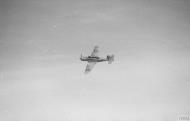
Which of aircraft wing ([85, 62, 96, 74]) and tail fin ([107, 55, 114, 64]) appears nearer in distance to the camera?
aircraft wing ([85, 62, 96, 74])

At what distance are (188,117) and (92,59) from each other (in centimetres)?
4896

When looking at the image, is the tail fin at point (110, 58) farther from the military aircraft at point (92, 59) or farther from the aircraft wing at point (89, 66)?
the aircraft wing at point (89, 66)

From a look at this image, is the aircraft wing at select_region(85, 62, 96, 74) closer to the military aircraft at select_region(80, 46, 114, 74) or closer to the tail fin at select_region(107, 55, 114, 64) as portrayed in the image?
the military aircraft at select_region(80, 46, 114, 74)

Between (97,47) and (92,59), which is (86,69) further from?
(97,47)

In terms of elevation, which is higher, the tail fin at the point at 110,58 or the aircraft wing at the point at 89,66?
the tail fin at the point at 110,58

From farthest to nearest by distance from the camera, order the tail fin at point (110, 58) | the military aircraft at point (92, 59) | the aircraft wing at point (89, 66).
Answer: the tail fin at point (110, 58), the military aircraft at point (92, 59), the aircraft wing at point (89, 66)

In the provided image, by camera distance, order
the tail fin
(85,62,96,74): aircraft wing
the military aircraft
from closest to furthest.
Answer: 1. (85,62,96,74): aircraft wing
2. the military aircraft
3. the tail fin

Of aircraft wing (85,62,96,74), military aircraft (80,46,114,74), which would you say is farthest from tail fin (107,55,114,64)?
aircraft wing (85,62,96,74)

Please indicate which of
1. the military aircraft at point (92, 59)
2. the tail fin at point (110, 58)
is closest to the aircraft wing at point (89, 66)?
the military aircraft at point (92, 59)

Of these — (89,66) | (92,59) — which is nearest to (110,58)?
(92,59)

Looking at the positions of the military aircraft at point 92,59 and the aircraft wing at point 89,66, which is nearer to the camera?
the aircraft wing at point 89,66

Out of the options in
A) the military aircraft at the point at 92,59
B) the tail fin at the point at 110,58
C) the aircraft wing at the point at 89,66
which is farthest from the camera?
the tail fin at the point at 110,58

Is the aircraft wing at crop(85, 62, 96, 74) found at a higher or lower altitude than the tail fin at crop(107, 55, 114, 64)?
lower

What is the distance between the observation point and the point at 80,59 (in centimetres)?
7100
